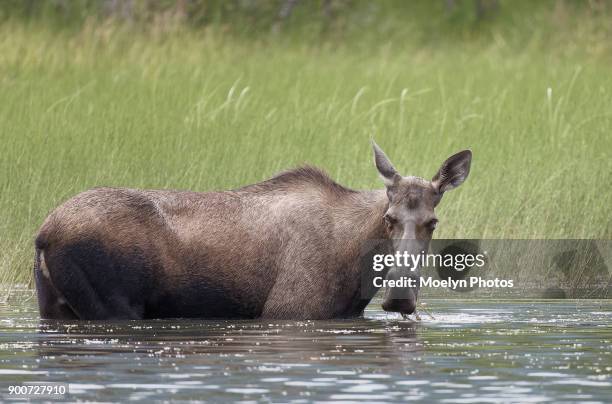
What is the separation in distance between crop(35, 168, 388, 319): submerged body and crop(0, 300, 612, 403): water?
24cm

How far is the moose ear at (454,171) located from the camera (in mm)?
11633

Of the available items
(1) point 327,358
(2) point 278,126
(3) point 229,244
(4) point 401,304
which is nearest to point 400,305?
(4) point 401,304

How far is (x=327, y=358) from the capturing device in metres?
9.56

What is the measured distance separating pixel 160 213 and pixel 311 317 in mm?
1402

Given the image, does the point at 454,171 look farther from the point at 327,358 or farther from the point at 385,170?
the point at 327,358

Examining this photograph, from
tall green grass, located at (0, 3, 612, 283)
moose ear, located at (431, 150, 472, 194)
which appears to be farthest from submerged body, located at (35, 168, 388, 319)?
tall green grass, located at (0, 3, 612, 283)

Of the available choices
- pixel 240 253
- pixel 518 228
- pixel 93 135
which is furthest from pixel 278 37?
pixel 240 253

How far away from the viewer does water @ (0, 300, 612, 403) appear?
820cm

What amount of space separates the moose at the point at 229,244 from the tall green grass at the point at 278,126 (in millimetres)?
2735

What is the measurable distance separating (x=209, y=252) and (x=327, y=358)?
98.9 inches

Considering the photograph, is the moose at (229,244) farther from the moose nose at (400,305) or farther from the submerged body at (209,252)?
the moose nose at (400,305)

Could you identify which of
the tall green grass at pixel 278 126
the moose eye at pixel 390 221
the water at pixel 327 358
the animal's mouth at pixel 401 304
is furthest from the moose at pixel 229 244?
the tall green grass at pixel 278 126

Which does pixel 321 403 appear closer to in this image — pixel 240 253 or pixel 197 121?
pixel 240 253

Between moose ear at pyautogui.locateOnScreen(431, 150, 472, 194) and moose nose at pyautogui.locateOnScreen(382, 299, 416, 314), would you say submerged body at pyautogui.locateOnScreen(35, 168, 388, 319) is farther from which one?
moose nose at pyautogui.locateOnScreen(382, 299, 416, 314)
